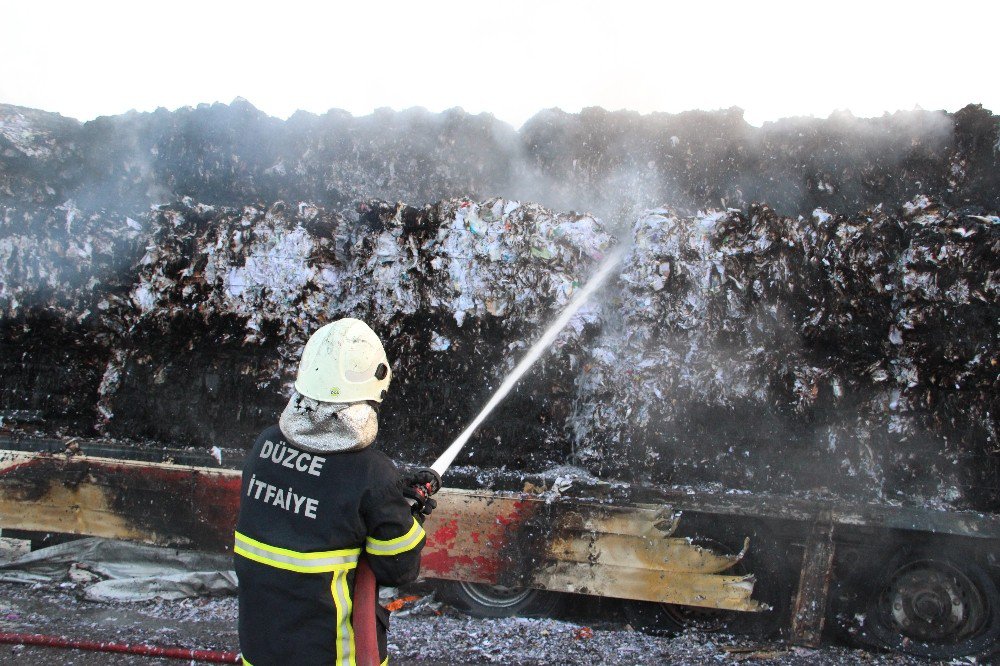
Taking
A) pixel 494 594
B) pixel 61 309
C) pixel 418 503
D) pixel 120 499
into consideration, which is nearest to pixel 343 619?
pixel 418 503

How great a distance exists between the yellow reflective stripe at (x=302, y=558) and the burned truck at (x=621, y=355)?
6.93 ft

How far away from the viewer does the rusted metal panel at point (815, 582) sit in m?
3.86

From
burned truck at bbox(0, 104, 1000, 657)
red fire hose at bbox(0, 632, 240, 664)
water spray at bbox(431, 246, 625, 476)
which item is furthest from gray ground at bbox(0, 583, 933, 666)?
water spray at bbox(431, 246, 625, 476)

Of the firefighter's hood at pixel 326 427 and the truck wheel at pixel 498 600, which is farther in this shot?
the truck wheel at pixel 498 600

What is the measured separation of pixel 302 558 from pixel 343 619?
0.24 m

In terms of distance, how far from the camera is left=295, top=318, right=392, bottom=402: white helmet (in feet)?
6.76

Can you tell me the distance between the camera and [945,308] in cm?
410

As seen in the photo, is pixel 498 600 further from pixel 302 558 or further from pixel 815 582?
pixel 302 558

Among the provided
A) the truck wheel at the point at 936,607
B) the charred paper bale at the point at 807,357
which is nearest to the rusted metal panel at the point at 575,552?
the charred paper bale at the point at 807,357

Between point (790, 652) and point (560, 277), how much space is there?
284 cm

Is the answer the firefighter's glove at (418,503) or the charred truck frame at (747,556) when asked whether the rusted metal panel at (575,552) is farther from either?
the firefighter's glove at (418,503)

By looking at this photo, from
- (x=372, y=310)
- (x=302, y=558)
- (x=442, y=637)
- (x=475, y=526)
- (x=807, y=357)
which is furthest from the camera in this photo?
(x=372, y=310)

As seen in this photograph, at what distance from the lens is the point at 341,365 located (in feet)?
6.81

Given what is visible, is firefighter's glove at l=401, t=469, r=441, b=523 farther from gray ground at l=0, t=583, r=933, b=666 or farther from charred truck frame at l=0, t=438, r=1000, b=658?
gray ground at l=0, t=583, r=933, b=666
